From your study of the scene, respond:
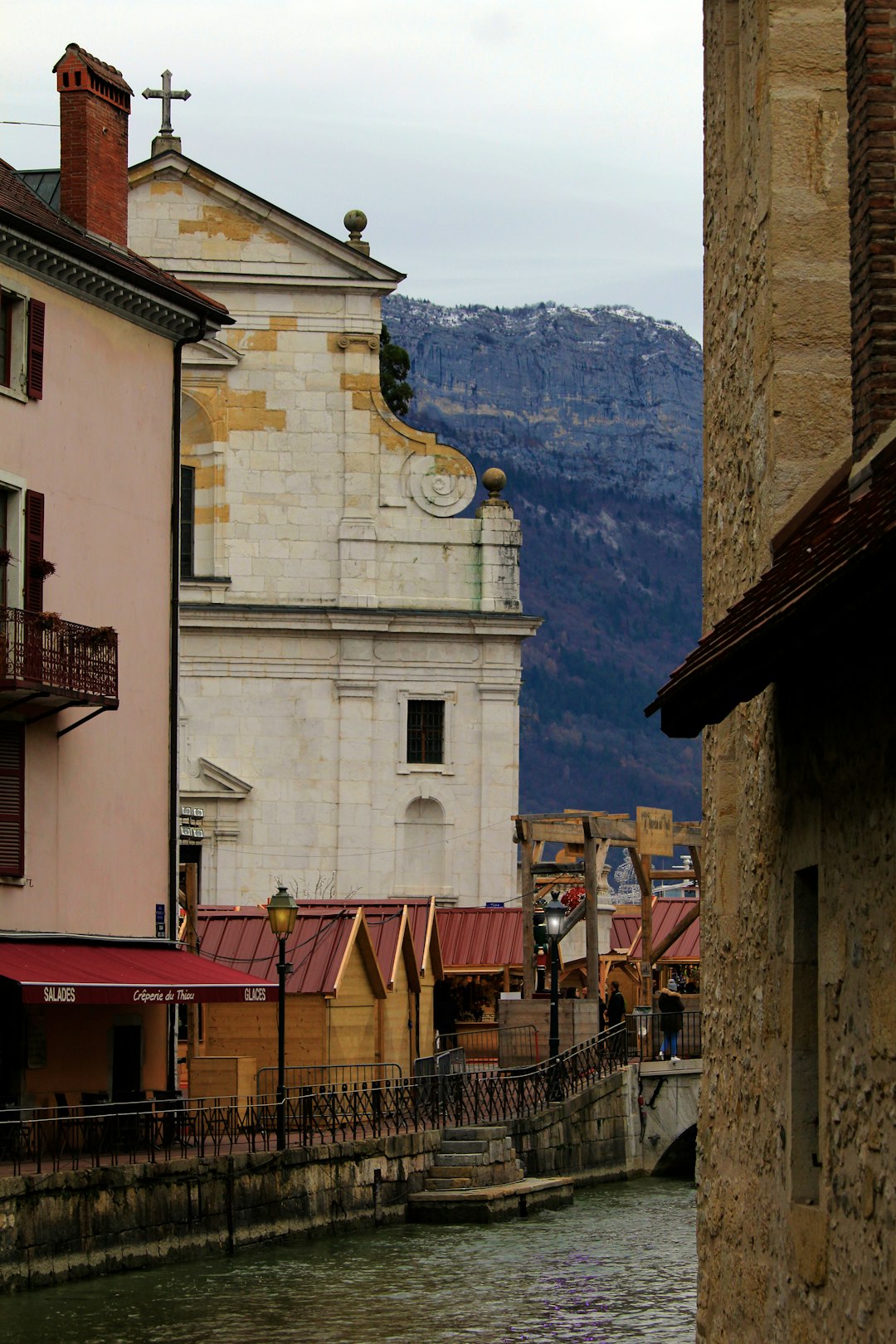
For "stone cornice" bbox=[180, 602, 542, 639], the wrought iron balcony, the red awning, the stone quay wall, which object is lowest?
the stone quay wall

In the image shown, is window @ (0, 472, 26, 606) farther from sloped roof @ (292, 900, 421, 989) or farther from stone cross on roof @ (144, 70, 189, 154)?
stone cross on roof @ (144, 70, 189, 154)

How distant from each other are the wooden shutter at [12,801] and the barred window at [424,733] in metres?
23.3

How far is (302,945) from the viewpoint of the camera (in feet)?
124

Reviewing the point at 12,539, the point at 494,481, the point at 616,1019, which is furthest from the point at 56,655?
the point at 494,481

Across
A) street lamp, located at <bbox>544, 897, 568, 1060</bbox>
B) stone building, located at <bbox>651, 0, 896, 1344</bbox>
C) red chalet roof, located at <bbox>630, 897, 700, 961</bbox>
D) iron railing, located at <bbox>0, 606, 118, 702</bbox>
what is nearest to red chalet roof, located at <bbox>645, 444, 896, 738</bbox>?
stone building, located at <bbox>651, 0, 896, 1344</bbox>

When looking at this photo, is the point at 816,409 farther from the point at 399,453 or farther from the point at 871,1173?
the point at 399,453

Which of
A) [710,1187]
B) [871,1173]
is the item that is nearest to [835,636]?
[871,1173]

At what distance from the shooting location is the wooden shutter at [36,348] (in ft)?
107

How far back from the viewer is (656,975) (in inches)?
2371

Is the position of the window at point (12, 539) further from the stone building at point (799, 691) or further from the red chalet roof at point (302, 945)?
the stone building at point (799, 691)

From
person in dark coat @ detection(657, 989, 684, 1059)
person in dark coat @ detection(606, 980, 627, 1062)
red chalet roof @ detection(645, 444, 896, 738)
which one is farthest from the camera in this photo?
person in dark coat @ detection(657, 989, 684, 1059)

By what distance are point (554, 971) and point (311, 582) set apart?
54.1 feet

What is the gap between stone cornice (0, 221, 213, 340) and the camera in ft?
106

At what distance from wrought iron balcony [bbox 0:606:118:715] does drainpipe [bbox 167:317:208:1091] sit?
3.06 meters
